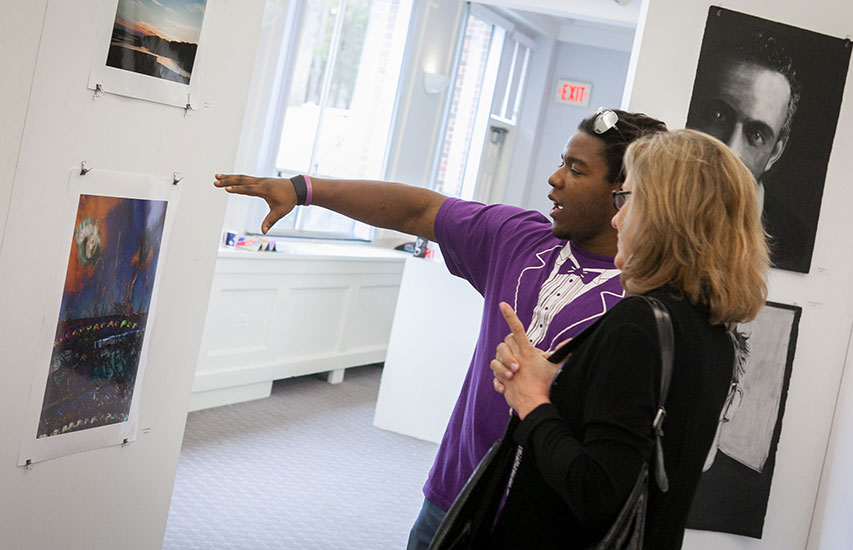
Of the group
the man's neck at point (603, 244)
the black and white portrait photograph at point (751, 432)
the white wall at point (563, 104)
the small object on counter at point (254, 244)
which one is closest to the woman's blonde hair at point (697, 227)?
the man's neck at point (603, 244)

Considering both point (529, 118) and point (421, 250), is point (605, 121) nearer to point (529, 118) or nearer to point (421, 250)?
point (421, 250)

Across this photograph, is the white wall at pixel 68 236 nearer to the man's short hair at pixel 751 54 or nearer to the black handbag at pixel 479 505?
the black handbag at pixel 479 505

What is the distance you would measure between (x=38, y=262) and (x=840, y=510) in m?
2.75

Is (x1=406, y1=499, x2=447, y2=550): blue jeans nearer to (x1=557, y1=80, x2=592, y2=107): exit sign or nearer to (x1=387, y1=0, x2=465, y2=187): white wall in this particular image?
(x1=387, y1=0, x2=465, y2=187): white wall

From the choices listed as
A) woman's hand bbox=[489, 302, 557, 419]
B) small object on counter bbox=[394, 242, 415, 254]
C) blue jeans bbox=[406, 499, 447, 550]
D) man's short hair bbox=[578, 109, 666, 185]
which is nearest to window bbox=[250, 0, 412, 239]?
small object on counter bbox=[394, 242, 415, 254]

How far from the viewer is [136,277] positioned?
216 cm

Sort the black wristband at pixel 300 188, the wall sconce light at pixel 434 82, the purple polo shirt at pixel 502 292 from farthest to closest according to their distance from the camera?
the wall sconce light at pixel 434 82
the black wristband at pixel 300 188
the purple polo shirt at pixel 502 292

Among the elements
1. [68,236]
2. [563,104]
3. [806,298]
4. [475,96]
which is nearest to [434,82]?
[475,96]

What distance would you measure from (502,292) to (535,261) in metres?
0.09

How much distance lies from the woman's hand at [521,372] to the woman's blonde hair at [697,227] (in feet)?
0.63

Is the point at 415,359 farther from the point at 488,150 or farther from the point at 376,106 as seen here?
the point at 488,150

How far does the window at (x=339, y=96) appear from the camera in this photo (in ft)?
20.4

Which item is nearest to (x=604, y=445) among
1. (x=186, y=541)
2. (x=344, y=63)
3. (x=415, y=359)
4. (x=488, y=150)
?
(x=186, y=541)

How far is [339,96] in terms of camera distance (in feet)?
22.4
